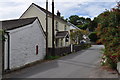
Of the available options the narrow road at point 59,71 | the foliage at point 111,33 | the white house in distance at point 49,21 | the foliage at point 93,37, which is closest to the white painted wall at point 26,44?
the narrow road at point 59,71

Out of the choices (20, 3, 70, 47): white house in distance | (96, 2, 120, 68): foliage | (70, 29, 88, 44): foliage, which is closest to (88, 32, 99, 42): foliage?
(70, 29, 88, 44): foliage

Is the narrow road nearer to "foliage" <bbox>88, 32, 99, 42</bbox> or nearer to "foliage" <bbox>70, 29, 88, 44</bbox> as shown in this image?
"foliage" <bbox>70, 29, 88, 44</bbox>

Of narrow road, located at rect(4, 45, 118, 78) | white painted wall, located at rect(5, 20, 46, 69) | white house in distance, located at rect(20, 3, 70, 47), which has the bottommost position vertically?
narrow road, located at rect(4, 45, 118, 78)

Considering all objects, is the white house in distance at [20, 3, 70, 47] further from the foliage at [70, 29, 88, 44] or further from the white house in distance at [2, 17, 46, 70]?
the white house in distance at [2, 17, 46, 70]

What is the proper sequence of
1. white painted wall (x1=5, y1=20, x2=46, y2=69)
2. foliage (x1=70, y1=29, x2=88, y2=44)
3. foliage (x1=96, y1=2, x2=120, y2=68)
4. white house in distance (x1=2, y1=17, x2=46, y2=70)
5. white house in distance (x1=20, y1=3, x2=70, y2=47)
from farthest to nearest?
1. foliage (x1=70, y1=29, x2=88, y2=44)
2. white house in distance (x1=20, y1=3, x2=70, y2=47)
3. white painted wall (x1=5, y1=20, x2=46, y2=69)
4. white house in distance (x1=2, y1=17, x2=46, y2=70)
5. foliage (x1=96, y1=2, x2=120, y2=68)

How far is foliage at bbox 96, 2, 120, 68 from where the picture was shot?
923cm

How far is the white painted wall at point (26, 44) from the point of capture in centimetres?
1220

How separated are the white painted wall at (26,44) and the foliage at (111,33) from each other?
6637 mm

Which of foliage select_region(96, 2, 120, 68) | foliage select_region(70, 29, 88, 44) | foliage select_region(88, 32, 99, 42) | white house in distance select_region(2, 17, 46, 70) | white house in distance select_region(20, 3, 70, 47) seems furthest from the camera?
foliage select_region(88, 32, 99, 42)

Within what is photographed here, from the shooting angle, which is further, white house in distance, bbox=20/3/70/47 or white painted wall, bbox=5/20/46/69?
white house in distance, bbox=20/3/70/47

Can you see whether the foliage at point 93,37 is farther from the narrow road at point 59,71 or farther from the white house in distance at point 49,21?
the narrow road at point 59,71

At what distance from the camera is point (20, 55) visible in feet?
43.0

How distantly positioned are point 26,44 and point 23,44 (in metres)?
0.48

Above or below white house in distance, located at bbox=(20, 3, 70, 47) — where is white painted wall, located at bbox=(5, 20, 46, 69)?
below
